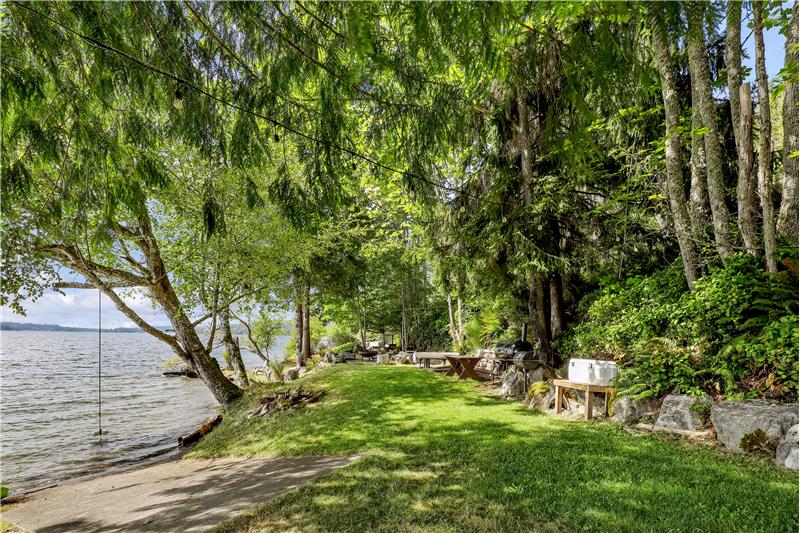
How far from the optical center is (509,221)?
26.4 ft

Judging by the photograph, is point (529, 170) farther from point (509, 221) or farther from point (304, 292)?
point (304, 292)

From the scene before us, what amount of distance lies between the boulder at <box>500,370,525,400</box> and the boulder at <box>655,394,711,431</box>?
3.19 meters

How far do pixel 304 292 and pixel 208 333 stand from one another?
11.2ft

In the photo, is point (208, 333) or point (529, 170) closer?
point (529, 170)

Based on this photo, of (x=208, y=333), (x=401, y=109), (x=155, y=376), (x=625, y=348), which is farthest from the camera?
(x=155, y=376)

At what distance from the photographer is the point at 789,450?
Answer: 12.5ft

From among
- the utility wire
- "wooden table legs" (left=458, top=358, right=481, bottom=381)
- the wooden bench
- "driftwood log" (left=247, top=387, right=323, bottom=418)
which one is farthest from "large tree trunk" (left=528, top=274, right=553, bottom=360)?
the utility wire

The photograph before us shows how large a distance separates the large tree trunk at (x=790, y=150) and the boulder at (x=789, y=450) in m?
2.80

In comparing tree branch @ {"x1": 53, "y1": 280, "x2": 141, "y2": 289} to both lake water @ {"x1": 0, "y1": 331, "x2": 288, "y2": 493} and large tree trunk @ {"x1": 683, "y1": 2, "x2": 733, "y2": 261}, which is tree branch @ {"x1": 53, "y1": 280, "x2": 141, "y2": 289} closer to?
lake water @ {"x1": 0, "y1": 331, "x2": 288, "y2": 493}

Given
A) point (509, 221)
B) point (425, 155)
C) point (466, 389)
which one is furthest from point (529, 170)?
point (425, 155)

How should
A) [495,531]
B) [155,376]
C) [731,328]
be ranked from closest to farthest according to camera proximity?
[495,531] → [731,328] → [155,376]

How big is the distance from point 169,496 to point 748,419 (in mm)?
6465

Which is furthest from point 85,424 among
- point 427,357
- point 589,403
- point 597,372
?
point 597,372

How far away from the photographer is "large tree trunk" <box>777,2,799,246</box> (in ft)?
16.7
